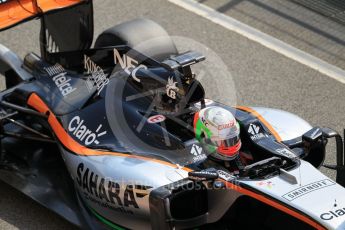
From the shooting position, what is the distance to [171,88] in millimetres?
7406

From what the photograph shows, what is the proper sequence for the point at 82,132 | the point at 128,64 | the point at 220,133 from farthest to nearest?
→ the point at 128,64
the point at 82,132
the point at 220,133

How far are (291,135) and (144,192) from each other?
1.56 m

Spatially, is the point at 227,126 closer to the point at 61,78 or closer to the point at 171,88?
the point at 171,88

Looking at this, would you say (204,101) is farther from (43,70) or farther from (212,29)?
(212,29)

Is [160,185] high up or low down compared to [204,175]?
down

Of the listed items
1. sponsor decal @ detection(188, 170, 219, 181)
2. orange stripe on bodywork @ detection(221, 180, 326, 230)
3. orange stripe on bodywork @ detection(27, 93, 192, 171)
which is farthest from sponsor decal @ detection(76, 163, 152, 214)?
orange stripe on bodywork @ detection(221, 180, 326, 230)

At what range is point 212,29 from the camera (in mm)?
10883

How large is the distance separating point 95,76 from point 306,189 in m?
2.41

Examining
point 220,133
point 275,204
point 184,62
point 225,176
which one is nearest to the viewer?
point 275,204

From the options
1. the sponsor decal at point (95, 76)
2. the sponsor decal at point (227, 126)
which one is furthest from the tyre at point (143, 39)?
the sponsor decal at point (227, 126)

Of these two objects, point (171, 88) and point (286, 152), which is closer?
point (286, 152)

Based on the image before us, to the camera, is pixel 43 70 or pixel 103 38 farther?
pixel 103 38

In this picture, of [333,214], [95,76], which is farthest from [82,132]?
[333,214]

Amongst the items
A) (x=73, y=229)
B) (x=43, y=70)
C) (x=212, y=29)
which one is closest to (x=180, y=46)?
(x=212, y=29)
